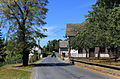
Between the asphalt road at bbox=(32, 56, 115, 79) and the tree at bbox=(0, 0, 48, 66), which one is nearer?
the asphalt road at bbox=(32, 56, 115, 79)

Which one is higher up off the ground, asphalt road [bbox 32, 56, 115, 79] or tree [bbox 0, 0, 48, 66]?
tree [bbox 0, 0, 48, 66]

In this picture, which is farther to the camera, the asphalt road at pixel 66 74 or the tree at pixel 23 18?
A: the tree at pixel 23 18

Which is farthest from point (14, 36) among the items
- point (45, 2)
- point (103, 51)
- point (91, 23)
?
point (103, 51)

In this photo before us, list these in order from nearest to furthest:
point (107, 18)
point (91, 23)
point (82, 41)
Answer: point (107, 18) < point (91, 23) < point (82, 41)

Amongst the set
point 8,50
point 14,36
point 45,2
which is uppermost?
point 45,2

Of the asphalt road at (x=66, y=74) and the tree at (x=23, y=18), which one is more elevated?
the tree at (x=23, y=18)

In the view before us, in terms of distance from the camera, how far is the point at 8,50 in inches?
1069

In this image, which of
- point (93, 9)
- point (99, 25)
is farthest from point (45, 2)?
point (99, 25)

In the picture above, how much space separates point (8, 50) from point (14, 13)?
19.0 feet

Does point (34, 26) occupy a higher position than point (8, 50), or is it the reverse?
point (34, 26)

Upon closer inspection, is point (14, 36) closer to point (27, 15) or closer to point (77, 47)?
point (27, 15)

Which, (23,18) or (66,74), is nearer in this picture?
(66,74)

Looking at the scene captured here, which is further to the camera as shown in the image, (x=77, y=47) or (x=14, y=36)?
(x=77, y=47)

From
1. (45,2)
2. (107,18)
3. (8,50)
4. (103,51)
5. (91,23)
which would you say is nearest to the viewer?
(107,18)
